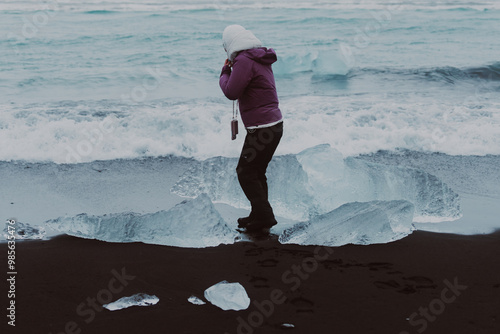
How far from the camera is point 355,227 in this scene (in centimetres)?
450

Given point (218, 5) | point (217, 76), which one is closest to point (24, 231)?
point (217, 76)

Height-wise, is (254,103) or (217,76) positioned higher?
(254,103)

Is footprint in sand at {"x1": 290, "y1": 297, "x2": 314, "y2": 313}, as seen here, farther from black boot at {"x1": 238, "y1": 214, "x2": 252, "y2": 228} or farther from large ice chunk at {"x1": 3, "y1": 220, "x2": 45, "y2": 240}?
large ice chunk at {"x1": 3, "y1": 220, "x2": 45, "y2": 240}

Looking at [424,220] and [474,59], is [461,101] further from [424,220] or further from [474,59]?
[424,220]

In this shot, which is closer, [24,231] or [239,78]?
[239,78]

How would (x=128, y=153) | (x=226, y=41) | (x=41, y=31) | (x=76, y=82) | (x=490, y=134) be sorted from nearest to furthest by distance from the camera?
(x=226, y=41), (x=128, y=153), (x=490, y=134), (x=76, y=82), (x=41, y=31)

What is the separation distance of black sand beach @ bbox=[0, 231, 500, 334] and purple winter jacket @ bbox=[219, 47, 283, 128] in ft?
3.21

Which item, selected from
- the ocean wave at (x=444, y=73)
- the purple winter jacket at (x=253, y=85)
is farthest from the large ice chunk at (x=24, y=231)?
the ocean wave at (x=444, y=73)

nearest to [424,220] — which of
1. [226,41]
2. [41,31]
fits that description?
[226,41]

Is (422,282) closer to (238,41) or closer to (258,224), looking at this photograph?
(258,224)

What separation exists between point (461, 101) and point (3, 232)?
27.4 ft

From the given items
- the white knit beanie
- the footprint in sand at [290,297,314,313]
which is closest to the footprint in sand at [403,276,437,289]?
the footprint in sand at [290,297,314,313]

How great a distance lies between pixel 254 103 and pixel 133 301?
1.78 metres

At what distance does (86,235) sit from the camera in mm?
4527
